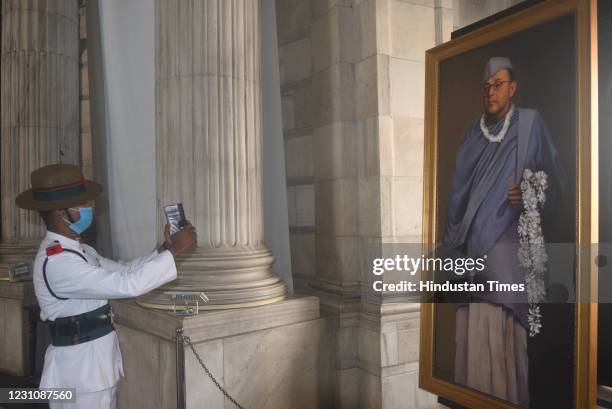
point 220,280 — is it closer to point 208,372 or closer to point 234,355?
point 234,355

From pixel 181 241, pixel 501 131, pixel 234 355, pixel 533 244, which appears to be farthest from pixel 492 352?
pixel 181 241

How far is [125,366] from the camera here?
4.15 metres

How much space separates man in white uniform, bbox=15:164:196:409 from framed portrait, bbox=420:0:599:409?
1.82 metres

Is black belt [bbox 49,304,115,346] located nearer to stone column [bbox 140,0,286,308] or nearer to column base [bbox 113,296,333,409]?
column base [bbox 113,296,333,409]

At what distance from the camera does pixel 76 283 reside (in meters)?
3.14

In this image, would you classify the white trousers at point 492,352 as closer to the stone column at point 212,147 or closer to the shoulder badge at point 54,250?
the stone column at point 212,147

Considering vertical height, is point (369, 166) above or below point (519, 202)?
above

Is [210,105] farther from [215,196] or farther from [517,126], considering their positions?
[517,126]

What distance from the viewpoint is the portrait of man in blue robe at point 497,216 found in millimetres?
2684

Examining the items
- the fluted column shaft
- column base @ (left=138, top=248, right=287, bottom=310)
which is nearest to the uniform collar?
column base @ (left=138, top=248, right=287, bottom=310)

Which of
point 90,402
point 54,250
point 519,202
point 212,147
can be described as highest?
point 212,147

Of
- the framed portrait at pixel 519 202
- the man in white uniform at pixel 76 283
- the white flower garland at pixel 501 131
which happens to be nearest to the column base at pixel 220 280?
the man in white uniform at pixel 76 283

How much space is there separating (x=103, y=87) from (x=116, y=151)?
106 cm

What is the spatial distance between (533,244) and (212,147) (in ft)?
8.09
